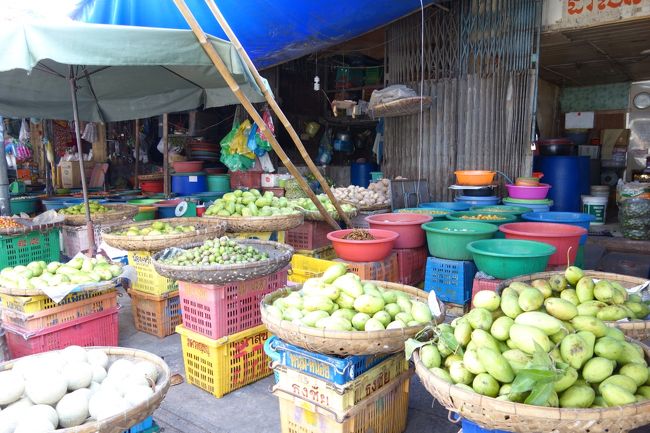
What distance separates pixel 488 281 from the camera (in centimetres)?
322

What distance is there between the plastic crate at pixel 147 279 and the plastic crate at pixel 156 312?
0.04 metres

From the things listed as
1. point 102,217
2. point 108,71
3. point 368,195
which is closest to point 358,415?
point 102,217

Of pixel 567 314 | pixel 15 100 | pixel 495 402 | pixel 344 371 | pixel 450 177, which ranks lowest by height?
pixel 344 371

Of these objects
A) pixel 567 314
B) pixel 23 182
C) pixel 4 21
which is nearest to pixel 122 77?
pixel 4 21

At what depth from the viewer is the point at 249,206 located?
4406mm

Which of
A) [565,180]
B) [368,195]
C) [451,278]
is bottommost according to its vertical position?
[451,278]

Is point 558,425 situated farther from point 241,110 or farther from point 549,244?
point 241,110

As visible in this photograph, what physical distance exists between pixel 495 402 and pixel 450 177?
5477 millimetres

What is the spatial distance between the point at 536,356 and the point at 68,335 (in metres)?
2.97

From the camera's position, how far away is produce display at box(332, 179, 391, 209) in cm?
590

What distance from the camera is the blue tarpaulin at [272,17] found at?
4762mm

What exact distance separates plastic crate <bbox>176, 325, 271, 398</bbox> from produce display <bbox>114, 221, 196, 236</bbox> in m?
Answer: 1.21

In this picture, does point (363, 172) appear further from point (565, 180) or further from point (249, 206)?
point (249, 206)

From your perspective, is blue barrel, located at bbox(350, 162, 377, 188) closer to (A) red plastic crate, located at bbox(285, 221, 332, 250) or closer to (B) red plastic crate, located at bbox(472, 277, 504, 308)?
(A) red plastic crate, located at bbox(285, 221, 332, 250)
